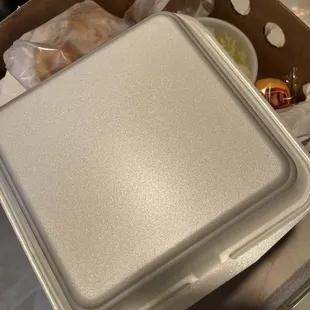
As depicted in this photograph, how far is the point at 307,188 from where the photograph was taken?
0.47m

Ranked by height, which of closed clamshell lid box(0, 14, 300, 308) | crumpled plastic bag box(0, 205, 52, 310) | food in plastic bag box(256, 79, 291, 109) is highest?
closed clamshell lid box(0, 14, 300, 308)

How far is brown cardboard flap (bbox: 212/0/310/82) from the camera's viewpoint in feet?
2.61

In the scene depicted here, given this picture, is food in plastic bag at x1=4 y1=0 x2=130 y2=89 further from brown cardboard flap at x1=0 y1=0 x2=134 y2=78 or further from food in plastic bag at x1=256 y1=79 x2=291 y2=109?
food in plastic bag at x1=256 y1=79 x2=291 y2=109

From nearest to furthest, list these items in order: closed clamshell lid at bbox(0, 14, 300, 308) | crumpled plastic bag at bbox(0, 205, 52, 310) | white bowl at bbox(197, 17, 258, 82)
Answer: closed clamshell lid at bbox(0, 14, 300, 308) → crumpled plastic bag at bbox(0, 205, 52, 310) → white bowl at bbox(197, 17, 258, 82)


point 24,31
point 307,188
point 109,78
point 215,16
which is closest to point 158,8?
point 215,16

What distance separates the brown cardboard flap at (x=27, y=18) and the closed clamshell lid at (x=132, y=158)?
1.19ft

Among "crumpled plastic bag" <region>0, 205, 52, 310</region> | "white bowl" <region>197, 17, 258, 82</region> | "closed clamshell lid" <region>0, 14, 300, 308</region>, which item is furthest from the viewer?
"white bowl" <region>197, 17, 258, 82</region>

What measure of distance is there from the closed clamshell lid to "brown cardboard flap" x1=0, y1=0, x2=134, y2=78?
0.36m

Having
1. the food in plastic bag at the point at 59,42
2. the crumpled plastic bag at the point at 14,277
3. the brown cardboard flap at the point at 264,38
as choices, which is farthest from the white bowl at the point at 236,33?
the crumpled plastic bag at the point at 14,277

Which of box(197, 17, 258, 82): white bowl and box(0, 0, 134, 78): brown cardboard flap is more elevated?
box(0, 0, 134, 78): brown cardboard flap

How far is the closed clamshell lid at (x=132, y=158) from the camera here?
45cm

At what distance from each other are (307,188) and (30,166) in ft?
0.92

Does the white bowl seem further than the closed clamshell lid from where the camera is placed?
Yes

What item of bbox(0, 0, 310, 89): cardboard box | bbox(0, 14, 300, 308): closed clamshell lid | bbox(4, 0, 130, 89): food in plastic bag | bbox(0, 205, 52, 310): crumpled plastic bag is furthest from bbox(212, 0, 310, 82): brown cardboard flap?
bbox(0, 205, 52, 310): crumpled plastic bag
